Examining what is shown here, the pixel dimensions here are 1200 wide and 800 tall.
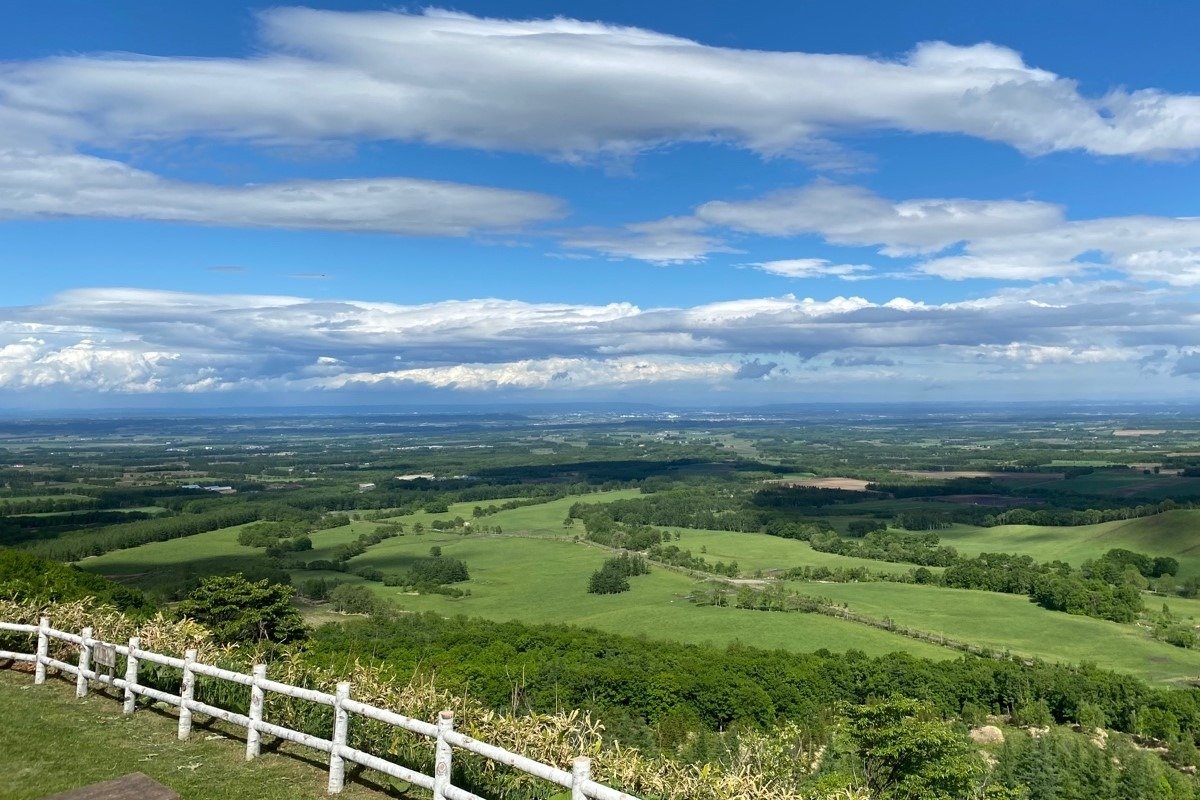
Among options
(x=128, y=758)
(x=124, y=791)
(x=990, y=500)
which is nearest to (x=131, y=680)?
(x=128, y=758)

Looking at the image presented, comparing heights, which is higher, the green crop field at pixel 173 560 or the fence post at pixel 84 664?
the fence post at pixel 84 664

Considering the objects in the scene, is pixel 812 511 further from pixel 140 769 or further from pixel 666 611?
pixel 140 769

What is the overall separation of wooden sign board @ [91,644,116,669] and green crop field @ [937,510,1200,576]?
138 meters

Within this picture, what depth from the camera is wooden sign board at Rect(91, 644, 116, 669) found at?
16.8 meters

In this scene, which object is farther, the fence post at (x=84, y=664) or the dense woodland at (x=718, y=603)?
the dense woodland at (x=718, y=603)

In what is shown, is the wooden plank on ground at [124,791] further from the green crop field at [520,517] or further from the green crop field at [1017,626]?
the green crop field at [520,517]

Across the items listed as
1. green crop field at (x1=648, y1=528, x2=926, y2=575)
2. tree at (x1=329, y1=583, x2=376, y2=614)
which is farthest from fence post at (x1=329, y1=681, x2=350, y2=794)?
green crop field at (x1=648, y1=528, x2=926, y2=575)

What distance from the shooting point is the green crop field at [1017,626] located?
80.2m

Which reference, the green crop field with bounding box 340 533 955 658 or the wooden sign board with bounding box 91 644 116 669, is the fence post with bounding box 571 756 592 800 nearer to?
the wooden sign board with bounding box 91 644 116 669

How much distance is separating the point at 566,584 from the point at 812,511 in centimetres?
8649

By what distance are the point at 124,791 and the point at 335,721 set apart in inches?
118

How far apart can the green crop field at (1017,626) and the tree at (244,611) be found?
68.9 metres

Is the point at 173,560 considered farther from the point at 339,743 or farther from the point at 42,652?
the point at 339,743

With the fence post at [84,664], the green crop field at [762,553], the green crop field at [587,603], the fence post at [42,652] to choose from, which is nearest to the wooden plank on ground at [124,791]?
the fence post at [84,664]
